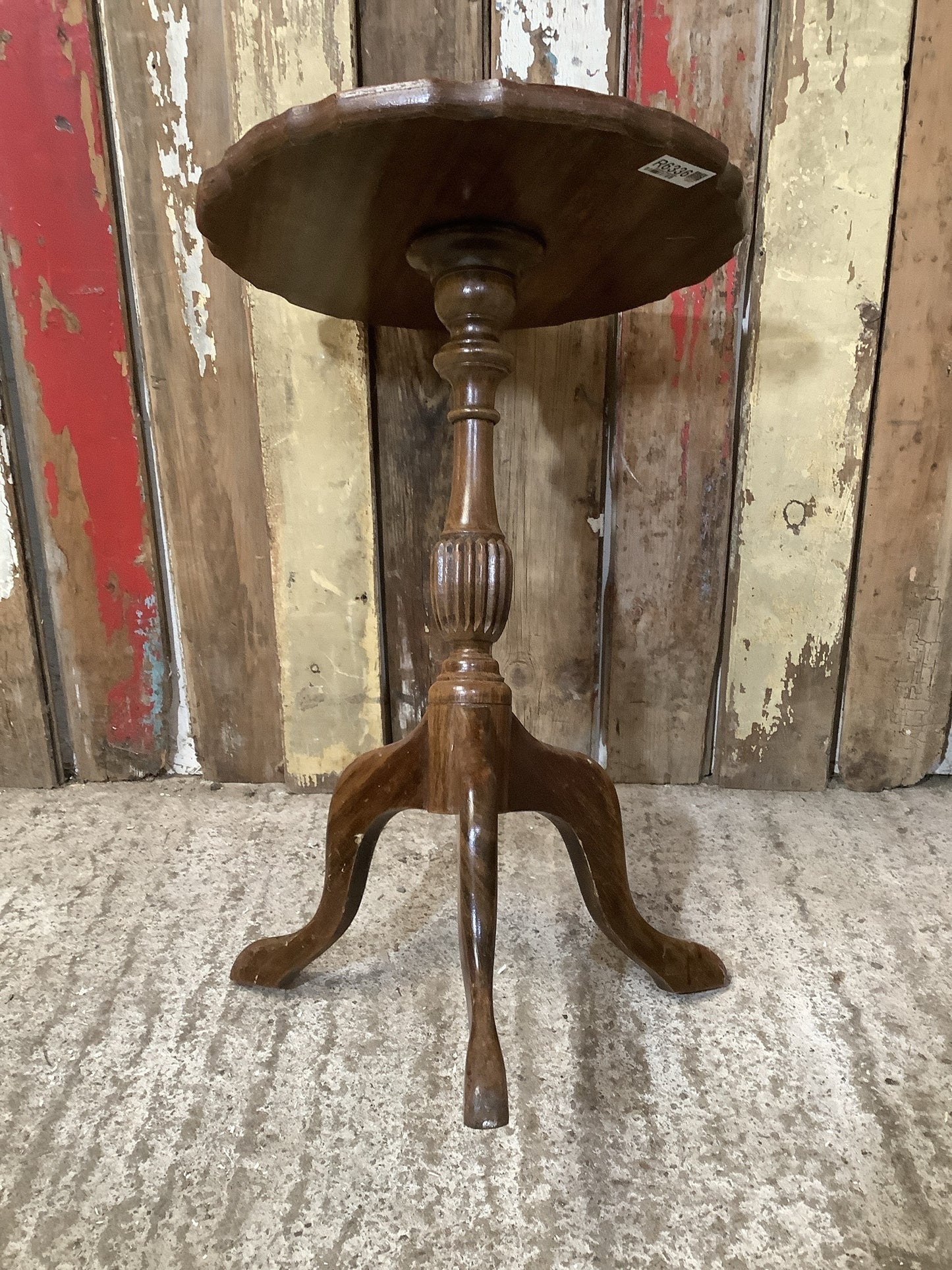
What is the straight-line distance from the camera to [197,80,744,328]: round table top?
1.78 ft

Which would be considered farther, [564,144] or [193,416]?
[193,416]

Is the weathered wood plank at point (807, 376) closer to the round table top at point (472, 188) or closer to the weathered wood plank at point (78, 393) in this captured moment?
the round table top at point (472, 188)

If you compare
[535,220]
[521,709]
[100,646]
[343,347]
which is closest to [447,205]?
[535,220]

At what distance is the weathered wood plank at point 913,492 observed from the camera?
43.4 inches

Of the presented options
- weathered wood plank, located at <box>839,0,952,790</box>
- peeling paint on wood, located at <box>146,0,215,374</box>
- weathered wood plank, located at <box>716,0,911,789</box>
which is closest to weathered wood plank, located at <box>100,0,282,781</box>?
peeling paint on wood, located at <box>146,0,215,374</box>

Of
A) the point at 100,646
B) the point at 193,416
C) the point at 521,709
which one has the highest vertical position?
the point at 193,416

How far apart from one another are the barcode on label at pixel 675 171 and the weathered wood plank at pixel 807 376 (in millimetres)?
594

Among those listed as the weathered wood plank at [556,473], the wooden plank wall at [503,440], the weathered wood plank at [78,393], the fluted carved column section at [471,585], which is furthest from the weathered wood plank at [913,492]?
the weathered wood plank at [78,393]

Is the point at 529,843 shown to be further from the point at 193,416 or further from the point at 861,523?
the point at 193,416

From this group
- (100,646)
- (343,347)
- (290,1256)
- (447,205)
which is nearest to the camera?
(290,1256)

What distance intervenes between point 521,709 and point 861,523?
0.64 meters

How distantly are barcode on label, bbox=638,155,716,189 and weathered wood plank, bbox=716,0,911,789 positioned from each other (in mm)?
594

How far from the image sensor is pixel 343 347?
46.0 inches

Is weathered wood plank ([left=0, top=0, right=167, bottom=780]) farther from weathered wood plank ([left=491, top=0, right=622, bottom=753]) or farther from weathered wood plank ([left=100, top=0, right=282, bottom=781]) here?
weathered wood plank ([left=491, top=0, right=622, bottom=753])
